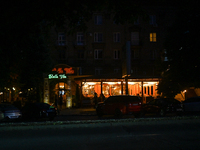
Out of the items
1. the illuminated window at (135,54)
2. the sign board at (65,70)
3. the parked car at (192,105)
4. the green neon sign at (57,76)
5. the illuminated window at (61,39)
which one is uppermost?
the illuminated window at (61,39)

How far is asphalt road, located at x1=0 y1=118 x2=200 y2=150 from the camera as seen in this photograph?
9641 mm

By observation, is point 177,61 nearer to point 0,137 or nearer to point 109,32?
point 0,137

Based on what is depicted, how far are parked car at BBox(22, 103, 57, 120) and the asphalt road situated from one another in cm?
913

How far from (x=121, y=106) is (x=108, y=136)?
37.0 ft

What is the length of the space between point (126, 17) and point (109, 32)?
118ft

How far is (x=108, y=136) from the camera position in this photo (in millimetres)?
11438

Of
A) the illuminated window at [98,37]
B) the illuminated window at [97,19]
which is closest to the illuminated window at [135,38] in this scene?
the illuminated window at [98,37]

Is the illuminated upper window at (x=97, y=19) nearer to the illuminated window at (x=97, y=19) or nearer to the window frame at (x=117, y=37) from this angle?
the illuminated window at (x=97, y=19)

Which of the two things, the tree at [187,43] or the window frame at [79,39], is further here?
the window frame at [79,39]

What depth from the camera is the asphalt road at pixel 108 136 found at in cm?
964

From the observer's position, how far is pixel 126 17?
11.7 m

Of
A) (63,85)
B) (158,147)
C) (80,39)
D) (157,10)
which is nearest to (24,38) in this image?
(158,147)

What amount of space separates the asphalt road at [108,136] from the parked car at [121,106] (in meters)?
7.97

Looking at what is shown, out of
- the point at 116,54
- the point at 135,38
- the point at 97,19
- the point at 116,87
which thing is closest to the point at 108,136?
the point at 116,87
